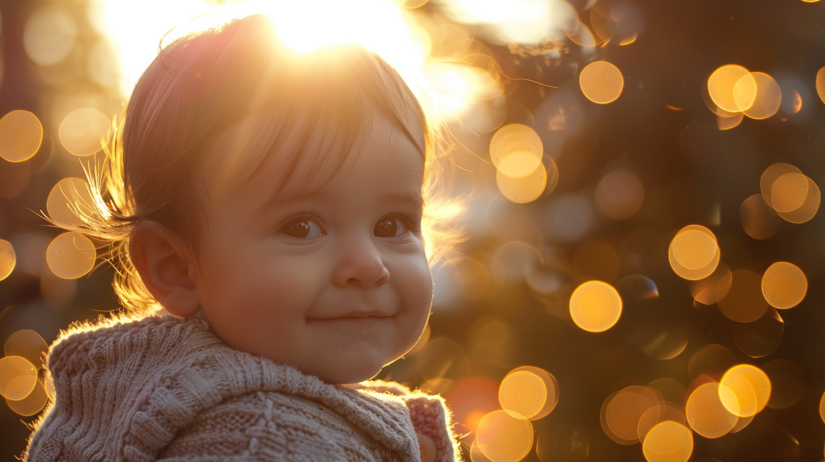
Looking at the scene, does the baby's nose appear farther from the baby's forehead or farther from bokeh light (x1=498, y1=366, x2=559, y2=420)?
bokeh light (x1=498, y1=366, x2=559, y2=420)

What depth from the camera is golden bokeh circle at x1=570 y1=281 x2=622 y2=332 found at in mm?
2482

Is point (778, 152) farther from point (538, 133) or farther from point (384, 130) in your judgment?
point (384, 130)

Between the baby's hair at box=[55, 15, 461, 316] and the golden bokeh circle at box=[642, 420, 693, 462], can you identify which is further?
the golden bokeh circle at box=[642, 420, 693, 462]

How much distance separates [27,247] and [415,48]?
256 centimetres

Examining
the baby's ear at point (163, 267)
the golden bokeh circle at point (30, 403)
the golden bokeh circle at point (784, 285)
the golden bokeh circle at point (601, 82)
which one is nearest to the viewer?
the baby's ear at point (163, 267)

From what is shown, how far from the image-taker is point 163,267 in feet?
3.22

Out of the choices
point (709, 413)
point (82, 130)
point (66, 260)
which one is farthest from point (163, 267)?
point (82, 130)

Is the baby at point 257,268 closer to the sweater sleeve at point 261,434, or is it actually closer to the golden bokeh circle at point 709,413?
the sweater sleeve at point 261,434

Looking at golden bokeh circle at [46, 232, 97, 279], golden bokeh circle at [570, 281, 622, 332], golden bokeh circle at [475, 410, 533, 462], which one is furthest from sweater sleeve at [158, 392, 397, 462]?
golden bokeh circle at [475, 410, 533, 462]

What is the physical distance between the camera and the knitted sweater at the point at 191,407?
78 centimetres

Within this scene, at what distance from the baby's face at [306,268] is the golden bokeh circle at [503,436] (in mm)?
2030

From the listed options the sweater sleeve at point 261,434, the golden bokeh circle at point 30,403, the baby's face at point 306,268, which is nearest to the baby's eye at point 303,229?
the baby's face at point 306,268

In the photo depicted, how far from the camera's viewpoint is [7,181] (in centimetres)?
287

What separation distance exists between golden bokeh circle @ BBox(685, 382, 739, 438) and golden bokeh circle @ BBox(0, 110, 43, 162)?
3198 mm
